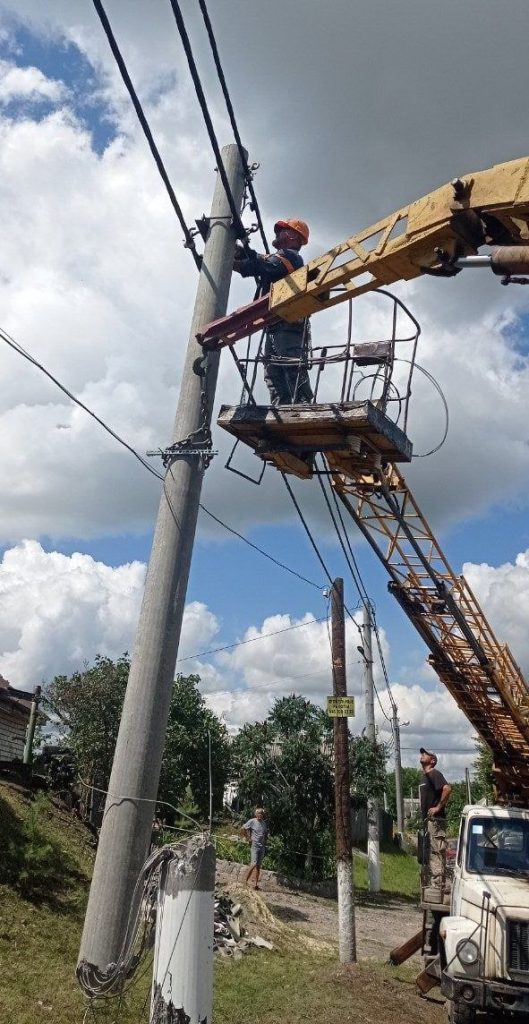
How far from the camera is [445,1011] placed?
10422mm

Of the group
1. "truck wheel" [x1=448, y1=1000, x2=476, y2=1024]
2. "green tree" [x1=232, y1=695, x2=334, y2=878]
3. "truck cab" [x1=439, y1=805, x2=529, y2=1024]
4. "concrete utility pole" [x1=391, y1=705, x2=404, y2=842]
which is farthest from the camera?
"concrete utility pole" [x1=391, y1=705, x2=404, y2=842]

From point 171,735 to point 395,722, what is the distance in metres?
16.3

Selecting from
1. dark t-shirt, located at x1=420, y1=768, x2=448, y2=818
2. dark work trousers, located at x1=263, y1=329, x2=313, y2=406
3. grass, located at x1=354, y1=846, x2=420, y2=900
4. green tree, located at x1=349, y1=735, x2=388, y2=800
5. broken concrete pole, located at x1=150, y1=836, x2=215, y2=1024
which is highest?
dark work trousers, located at x1=263, y1=329, x2=313, y2=406

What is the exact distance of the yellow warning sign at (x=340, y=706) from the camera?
1256 centimetres

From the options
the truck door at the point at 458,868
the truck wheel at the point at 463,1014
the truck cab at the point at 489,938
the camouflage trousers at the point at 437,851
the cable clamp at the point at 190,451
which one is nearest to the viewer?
the cable clamp at the point at 190,451

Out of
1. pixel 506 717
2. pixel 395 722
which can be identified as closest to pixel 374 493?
pixel 506 717

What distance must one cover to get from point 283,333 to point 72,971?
7316mm

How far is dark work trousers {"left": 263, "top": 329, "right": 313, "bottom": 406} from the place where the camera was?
9.61m

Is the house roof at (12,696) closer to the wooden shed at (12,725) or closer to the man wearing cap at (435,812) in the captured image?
the wooden shed at (12,725)

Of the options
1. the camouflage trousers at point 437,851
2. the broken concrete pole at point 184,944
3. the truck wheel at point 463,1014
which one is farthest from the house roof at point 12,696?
the broken concrete pole at point 184,944

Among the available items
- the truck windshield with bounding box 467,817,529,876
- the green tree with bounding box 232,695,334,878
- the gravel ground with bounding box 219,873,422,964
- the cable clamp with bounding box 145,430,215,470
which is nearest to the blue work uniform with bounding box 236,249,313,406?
the cable clamp with bounding box 145,430,215,470

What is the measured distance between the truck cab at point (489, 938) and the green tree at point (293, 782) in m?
11.3

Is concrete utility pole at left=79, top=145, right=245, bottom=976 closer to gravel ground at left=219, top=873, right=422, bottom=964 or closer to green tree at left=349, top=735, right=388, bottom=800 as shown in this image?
gravel ground at left=219, top=873, right=422, bottom=964

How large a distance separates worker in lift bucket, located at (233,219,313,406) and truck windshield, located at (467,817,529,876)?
581 cm
